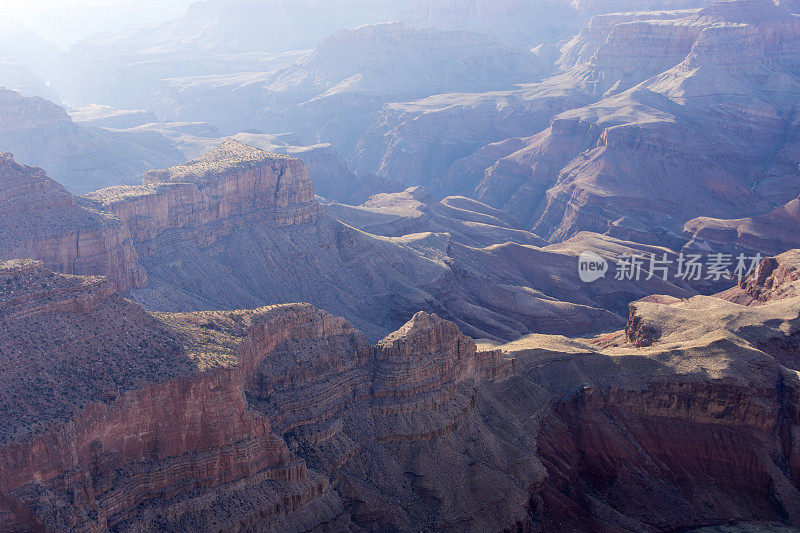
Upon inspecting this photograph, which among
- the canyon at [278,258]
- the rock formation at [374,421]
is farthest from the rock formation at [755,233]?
the rock formation at [374,421]

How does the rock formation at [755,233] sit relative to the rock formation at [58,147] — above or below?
below

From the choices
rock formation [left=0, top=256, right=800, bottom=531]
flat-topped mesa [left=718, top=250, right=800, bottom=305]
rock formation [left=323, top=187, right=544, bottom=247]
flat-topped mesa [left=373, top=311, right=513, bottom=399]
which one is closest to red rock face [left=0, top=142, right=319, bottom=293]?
rock formation [left=323, top=187, right=544, bottom=247]

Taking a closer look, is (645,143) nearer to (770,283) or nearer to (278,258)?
(770,283)

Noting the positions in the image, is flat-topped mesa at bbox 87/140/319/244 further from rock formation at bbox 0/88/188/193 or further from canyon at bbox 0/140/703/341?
rock formation at bbox 0/88/188/193

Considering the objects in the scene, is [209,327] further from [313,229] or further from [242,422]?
[313,229]

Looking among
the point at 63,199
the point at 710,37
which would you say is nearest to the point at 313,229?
the point at 63,199

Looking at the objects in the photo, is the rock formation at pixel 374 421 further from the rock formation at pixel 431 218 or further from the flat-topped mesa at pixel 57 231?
the rock formation at pixel 431 218

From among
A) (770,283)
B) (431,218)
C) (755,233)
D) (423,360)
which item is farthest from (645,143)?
(423,360)
